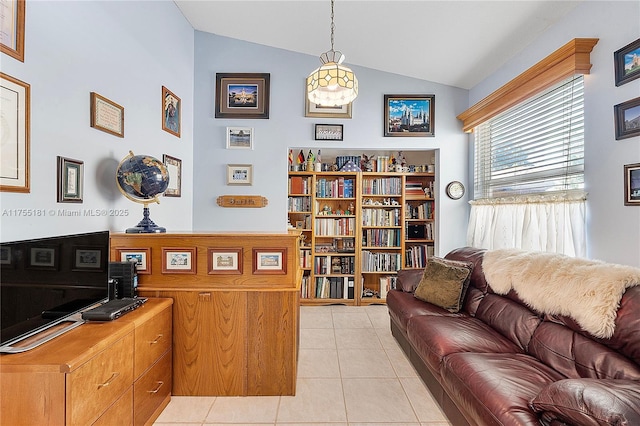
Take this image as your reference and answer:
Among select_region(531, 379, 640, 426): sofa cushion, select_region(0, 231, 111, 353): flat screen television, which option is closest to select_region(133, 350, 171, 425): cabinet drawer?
select_region(0, 231, 111, 353): flat screen television

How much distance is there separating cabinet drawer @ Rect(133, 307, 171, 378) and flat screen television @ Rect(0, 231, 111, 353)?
299 millimetres

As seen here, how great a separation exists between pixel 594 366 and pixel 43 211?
9.74 ft

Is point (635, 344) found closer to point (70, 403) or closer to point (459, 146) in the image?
point (70, 403)

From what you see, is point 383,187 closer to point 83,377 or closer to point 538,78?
point 538,78

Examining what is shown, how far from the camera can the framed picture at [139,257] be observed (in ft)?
6.55

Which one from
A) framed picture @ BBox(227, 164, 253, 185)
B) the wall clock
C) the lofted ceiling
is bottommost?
the wall clock

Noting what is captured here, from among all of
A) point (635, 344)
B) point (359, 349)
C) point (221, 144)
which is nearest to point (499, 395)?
point (635, 344)

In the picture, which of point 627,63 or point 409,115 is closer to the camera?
point 627,63

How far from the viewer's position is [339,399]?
2.02m

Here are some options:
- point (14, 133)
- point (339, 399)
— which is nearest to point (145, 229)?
point (14, 133)

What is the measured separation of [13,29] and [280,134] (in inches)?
99.0

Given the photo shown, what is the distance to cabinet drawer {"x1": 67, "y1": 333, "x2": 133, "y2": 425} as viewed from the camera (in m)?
1.16

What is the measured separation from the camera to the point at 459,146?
386 cm

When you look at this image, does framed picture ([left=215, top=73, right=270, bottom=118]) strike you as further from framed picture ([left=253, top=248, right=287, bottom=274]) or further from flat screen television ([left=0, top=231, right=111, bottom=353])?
flat screen television ([left=0, top=231, right=111, bottom=353])
